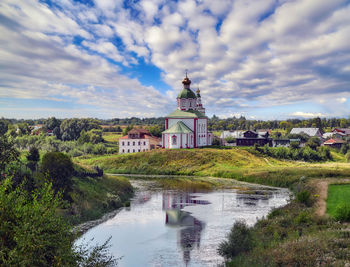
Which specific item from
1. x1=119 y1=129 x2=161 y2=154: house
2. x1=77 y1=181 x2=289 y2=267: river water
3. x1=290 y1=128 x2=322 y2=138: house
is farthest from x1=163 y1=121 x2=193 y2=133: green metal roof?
x1=290 y1=128 x2=322 y2=138: house

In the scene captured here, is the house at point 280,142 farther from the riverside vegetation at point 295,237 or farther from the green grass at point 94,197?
the green grass at point 94,197

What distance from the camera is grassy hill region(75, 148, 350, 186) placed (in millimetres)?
46297

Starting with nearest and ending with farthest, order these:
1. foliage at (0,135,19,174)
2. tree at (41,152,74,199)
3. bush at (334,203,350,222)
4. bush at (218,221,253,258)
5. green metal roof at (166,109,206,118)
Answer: bush at (218,221,253,258) < foliage at (0,135,19,174) < bush at (334,203,350,222) < tree at (41,152,74,199) < green metal roof at (166,109,206,118)

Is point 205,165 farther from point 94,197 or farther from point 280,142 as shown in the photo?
point 280,142

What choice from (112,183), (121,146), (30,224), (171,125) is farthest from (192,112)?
Result: (30,224)

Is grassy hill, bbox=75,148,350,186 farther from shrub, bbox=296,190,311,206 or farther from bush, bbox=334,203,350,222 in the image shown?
bush, bbox=334,203,350,222

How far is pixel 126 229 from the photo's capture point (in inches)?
814

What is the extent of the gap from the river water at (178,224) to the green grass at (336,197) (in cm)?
495

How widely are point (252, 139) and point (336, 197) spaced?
7820 cm

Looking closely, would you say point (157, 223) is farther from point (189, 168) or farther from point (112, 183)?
point (189, 168)

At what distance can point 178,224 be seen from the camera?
22312 mm

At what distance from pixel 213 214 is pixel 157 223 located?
5222 millimetres

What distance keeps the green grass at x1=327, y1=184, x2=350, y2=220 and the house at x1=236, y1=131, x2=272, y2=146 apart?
71.5m

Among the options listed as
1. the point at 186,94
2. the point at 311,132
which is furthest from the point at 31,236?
the point at 311,132
